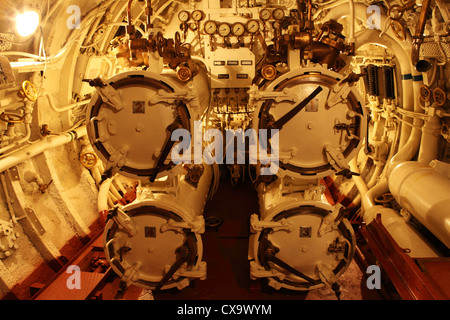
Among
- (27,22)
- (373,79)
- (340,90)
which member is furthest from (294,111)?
(373,79)

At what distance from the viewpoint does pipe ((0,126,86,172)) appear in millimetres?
3131

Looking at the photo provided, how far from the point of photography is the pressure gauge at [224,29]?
Result: 3.42 meters

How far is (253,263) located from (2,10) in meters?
3.10

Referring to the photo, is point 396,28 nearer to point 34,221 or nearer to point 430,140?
point 430,140

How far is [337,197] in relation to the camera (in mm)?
5297

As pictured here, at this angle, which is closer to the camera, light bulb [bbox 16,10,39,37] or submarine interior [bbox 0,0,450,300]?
submarine interior [bbox 0,0,450,300]

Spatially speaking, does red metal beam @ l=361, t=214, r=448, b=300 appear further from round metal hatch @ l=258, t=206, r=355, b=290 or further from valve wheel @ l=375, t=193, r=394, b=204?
valve wheel @ l=375, t=193, r=394, b=204

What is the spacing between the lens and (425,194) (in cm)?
296

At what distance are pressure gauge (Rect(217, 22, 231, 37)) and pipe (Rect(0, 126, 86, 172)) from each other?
2.25m

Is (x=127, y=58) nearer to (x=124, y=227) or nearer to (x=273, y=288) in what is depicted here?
(x=124, y=227)

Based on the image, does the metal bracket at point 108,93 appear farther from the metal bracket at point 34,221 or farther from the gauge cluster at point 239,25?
the metal bracket at point 34,221

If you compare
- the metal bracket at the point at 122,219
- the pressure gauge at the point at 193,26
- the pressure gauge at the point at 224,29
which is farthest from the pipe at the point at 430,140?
the metal bracket at the point at 122,219

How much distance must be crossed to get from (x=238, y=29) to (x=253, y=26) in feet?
0.53

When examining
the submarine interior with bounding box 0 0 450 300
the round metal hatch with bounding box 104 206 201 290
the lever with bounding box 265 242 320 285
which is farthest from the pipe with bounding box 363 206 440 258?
the round metal hatch with bounding box 104 206 201 290
